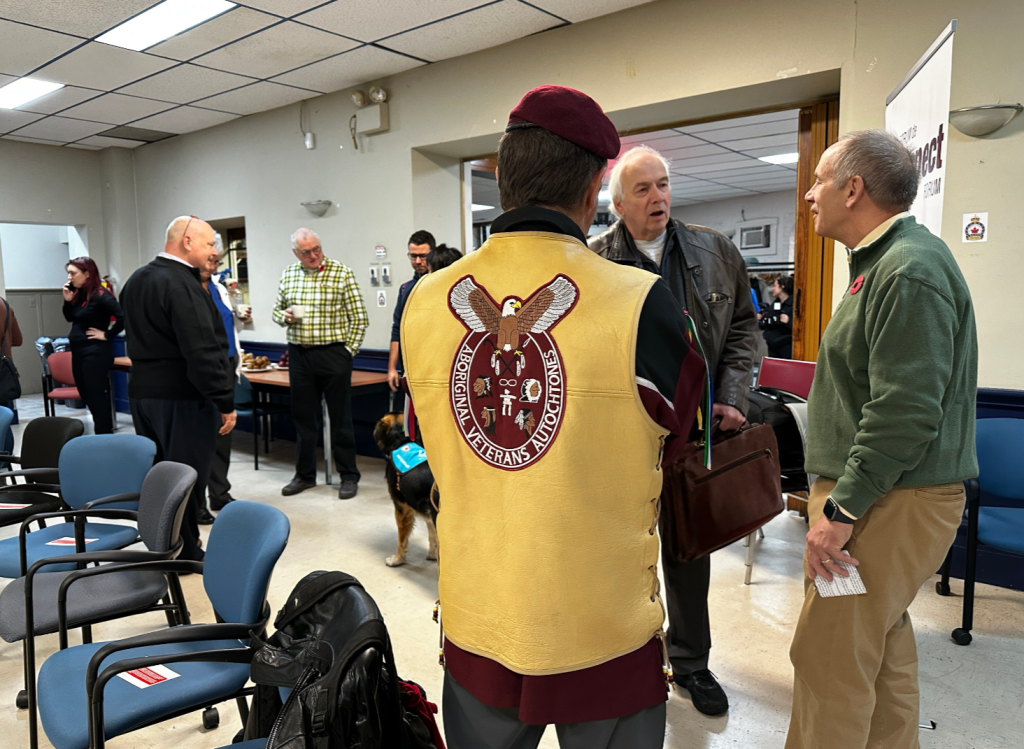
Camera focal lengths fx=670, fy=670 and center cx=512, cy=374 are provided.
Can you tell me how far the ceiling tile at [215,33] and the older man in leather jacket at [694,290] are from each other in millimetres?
3055

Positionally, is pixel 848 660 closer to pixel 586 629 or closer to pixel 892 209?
pixel 586 629

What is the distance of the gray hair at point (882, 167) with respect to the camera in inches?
56.8

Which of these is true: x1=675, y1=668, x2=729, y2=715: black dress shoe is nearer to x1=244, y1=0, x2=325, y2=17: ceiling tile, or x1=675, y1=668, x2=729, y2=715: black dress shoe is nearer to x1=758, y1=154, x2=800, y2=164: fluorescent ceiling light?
x1=244, y1=0, x2=325, y2=17: ceiling tile

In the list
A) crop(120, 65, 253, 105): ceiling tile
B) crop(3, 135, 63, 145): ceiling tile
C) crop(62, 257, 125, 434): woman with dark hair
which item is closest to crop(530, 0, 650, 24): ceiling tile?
crop(120, 65, 253, 105): ceiling tile

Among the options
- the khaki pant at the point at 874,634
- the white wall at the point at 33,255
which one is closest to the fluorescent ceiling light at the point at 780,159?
Result: the khaki pant at the point at 874,634


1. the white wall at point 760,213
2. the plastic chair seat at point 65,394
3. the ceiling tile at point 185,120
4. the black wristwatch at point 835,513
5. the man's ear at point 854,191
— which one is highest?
the ceiling tile at point 185,120

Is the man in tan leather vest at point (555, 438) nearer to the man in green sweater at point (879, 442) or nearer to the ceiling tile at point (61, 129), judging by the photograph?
the man in green sweater at point (879, 442)

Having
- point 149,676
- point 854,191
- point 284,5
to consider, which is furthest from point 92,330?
point 854,191

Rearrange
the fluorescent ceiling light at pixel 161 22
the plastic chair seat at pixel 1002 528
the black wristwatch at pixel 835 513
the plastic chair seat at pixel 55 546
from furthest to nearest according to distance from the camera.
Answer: the fluorescent ceiling light at pixel 161 22
the plastic chair seat at pixel 1002 528
the plastic chair seat at pixel 55 546
the black wristwatch at pixel 835 513

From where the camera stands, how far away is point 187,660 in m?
1.51

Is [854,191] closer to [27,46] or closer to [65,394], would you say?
[27,46]

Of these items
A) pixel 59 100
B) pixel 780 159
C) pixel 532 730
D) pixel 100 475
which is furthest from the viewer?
pixel 780 159

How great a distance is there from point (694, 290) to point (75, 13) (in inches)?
161

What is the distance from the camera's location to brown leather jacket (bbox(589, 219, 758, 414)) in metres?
2.07
